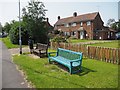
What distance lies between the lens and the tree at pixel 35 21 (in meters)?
30.8

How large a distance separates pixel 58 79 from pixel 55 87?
108cm

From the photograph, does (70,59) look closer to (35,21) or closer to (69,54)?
(69,54)

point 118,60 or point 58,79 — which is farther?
point 118,60

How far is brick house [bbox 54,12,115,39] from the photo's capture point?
47.9 meters

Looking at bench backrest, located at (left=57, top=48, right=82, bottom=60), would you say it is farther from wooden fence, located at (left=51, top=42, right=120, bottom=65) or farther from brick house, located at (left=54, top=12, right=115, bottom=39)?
brick house, located at (left=54, top=12, right=115, bottom=39)

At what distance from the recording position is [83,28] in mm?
51031

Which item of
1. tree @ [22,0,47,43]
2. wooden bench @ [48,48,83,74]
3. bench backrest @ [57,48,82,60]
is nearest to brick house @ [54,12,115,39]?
tree @ [22,0,47,43]

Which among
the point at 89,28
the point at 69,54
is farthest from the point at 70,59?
the point at 89,28

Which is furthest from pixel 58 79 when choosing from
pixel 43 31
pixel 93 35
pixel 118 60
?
pixel 93 35

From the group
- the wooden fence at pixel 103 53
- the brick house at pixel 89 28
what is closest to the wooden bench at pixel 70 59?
the wooden fence at pixel 103 53

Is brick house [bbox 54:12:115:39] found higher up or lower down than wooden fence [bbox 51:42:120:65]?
higher up

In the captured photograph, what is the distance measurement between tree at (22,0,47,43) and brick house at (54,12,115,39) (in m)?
19.6

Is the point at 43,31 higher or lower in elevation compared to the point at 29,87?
higher

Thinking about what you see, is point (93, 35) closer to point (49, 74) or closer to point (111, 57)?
point (111, 57)
